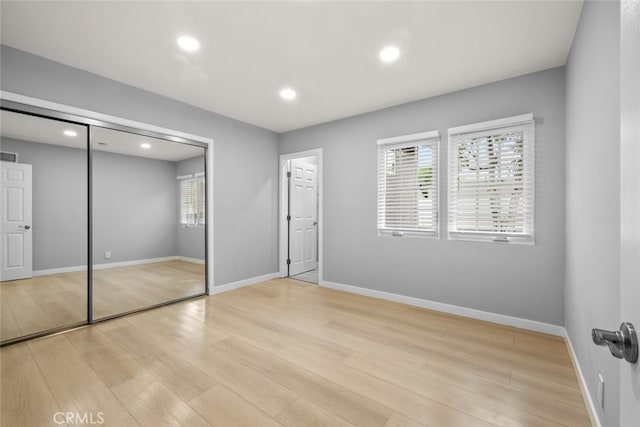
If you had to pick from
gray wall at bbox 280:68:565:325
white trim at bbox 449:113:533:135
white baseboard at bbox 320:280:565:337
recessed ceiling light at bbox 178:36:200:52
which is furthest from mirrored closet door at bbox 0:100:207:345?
white trim at bbox 449:113:533:135

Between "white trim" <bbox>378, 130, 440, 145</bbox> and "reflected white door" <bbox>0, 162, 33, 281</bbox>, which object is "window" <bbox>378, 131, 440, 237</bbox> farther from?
"reflected white door" <bbox>0, 162, 33, 281</bbox>

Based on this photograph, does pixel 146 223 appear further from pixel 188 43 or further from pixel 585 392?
pixel 585 392

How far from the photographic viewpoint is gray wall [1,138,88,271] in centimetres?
280

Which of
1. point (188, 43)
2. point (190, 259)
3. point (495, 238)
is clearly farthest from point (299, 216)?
point (188, 43)

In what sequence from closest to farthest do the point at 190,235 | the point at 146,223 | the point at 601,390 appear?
the point at 601,390, the point at 146,223, the point at 190,235

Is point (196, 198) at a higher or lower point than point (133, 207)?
higher

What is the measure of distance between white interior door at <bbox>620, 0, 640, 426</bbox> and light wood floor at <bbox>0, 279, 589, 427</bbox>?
4.43 ft

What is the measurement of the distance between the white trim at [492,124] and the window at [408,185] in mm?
251

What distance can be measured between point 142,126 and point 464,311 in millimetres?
4394

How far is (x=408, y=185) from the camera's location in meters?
3.68

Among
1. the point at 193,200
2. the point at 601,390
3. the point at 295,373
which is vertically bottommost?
the point at 295,373

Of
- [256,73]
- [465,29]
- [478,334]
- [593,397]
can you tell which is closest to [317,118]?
[256,73]

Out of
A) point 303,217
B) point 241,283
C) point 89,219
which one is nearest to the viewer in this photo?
point 89,219

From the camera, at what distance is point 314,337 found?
2699 millimetres
